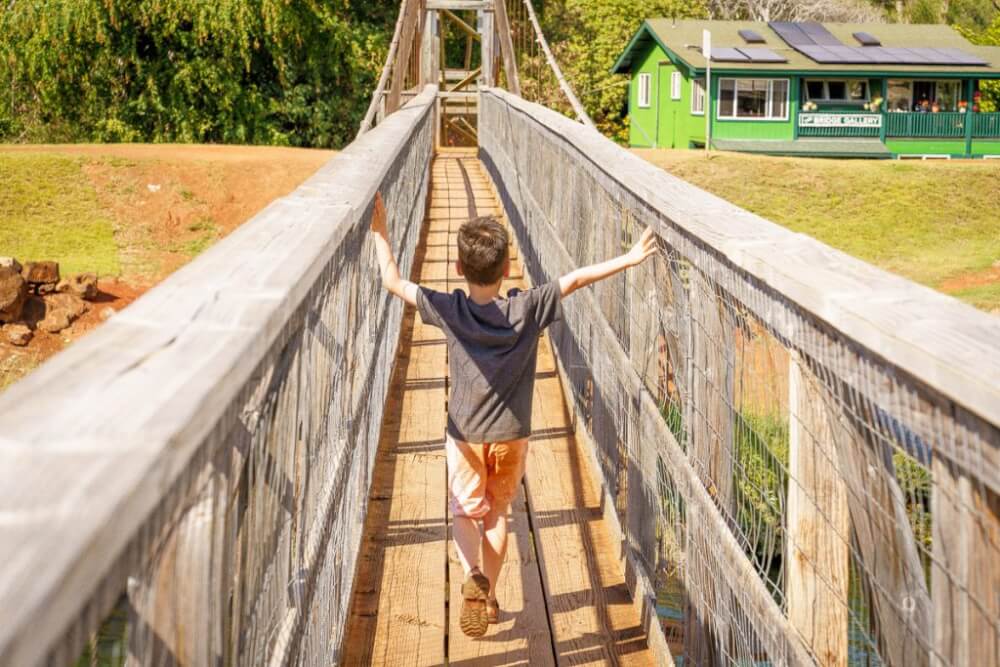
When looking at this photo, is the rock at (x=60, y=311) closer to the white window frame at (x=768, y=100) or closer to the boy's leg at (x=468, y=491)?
the boy's leg at (x=468, y=491)

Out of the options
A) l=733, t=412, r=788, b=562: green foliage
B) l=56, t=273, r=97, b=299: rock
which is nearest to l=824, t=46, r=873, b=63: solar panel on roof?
l=56, t=273, r=97, b=299: rock

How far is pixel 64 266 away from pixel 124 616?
20423 millimetres

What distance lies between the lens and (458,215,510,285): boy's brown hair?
12.0 feet

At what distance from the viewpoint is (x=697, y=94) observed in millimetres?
37469

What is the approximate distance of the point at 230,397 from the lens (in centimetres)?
147

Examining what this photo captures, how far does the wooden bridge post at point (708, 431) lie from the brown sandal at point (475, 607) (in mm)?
582

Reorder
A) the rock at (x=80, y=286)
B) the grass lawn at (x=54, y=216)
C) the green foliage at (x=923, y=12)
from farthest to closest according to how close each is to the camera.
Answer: the green foliage at (x=923, y=12) < the grass lawn at (x=54, y=216) < the rock at (x=80, y=286)

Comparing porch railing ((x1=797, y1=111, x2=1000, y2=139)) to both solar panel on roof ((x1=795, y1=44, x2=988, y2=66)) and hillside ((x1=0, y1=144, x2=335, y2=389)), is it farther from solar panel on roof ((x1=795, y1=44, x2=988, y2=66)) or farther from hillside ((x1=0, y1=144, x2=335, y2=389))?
hillside ((x1=0, y1=144, x2=335, y2=389))

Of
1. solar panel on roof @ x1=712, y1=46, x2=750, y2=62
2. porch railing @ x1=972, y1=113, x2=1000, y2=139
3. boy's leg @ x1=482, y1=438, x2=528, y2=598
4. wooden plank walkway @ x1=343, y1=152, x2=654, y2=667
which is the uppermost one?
solar panel on roof @ x1=712, y1=46, x2=750, y2=62

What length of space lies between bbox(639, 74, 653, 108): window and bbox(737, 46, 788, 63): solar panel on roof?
3.47 meters

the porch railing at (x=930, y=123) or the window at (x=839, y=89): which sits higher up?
the window at (x=839, y=89)

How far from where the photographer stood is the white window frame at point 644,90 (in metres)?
40.2

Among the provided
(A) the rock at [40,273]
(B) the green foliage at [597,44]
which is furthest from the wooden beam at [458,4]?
(B) the green foliage at [597,44]

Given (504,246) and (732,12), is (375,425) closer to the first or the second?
(504,246)
